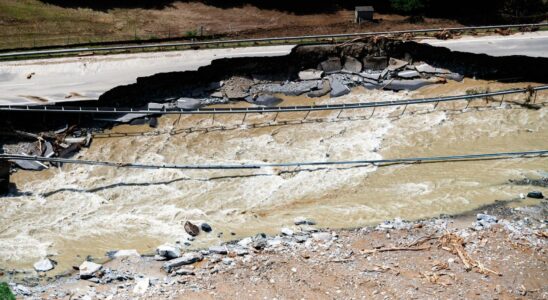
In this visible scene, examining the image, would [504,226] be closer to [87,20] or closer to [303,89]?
[303,89]

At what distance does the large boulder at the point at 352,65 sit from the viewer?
30500 mm

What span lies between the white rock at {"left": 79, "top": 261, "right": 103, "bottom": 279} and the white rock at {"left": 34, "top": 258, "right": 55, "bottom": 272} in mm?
983

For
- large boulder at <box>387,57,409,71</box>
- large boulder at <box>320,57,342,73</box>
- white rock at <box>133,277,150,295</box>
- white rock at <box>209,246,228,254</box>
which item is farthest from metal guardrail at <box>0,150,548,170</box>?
large boulder at <box>320,57,342,73</box>

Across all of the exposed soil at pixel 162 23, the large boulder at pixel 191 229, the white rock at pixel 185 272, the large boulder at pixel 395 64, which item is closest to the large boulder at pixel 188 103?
the exposed soil at pixel 162 23

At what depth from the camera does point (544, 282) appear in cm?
1684

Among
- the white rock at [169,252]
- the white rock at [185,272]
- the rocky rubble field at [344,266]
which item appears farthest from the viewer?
the white rock at [169,252]

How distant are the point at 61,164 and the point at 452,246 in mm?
14220

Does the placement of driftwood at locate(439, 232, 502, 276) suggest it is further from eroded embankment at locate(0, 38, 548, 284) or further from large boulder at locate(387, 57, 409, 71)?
large boulder at locate(387, 57, 409, 71)

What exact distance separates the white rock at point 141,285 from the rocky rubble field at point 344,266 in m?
0.03

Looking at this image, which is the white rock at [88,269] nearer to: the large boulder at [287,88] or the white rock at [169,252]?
the white rock at [169,252]

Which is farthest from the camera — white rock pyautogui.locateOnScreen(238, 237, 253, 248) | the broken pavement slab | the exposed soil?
the exposed soil

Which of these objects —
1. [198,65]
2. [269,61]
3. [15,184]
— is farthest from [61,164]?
[269,61]

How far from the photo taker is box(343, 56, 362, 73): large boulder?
30500 mm

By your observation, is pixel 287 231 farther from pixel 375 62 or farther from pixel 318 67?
pixel 375 62
